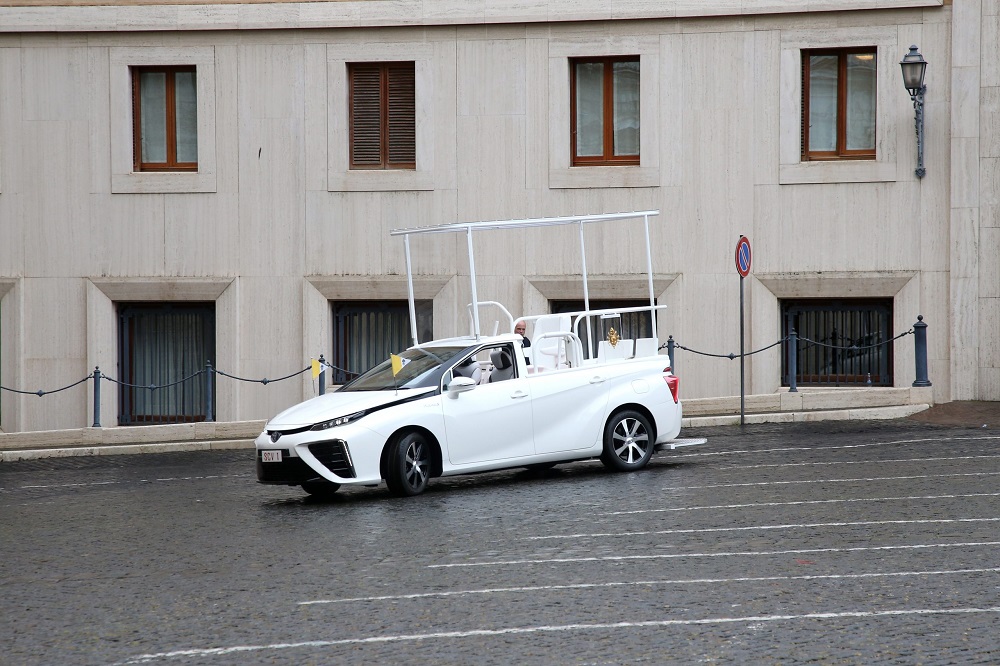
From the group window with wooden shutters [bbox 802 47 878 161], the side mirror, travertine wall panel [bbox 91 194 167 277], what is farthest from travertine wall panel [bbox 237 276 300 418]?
the side mirror

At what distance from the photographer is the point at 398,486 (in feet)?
44.6

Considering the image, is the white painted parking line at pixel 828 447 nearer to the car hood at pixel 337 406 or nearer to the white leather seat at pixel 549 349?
the white leather seat at pixel 549 349

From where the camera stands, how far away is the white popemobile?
526 inches

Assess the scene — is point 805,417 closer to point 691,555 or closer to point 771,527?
point 771,527

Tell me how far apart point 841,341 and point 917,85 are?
415cm

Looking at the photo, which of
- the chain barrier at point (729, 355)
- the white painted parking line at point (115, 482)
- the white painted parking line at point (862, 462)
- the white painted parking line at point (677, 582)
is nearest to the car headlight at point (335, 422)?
the white painted parking line at point (115, 482)

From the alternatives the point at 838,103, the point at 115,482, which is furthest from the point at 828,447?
the point at 115,482

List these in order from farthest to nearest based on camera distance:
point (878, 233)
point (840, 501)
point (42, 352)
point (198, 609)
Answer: point (42, 352)
point (878, 233)
point (840, 501)
point (198, 609)

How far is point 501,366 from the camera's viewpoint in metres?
14.7

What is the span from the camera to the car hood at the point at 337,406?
13422mm

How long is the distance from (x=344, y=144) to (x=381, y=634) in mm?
16832

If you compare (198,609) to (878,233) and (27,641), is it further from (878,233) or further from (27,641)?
(878,233)

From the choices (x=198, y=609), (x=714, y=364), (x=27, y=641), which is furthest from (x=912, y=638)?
(x=714, y=364)

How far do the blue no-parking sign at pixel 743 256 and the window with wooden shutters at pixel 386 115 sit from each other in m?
5.86
